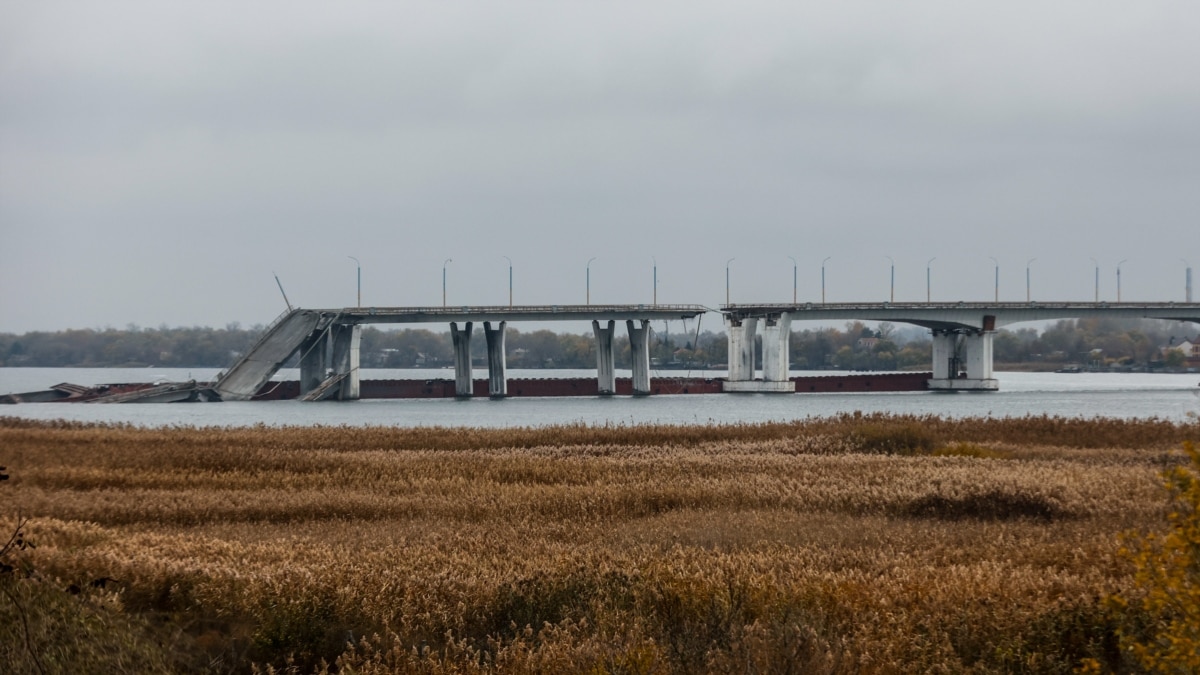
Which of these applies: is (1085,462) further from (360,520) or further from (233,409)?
(233,409)

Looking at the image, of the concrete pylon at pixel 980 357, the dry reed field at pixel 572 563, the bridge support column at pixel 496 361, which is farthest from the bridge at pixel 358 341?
the dry reed field at pixel 572 563

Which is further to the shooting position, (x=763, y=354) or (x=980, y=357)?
(x=980, y=357)

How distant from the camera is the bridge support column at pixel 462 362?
9875 centimetres

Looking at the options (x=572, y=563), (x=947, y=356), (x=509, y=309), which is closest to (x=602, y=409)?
(x=509, y=309)

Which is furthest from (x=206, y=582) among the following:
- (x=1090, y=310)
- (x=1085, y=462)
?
(x=1090, y=310)

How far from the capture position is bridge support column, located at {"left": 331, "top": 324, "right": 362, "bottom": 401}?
9631 cm

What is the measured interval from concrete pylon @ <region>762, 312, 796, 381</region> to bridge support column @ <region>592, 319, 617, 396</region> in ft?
42.2

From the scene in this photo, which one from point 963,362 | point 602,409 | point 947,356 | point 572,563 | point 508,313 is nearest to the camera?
point 572,563

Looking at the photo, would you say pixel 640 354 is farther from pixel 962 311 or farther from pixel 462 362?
pixel 962 311

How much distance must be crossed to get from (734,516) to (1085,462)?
1372 centimetres

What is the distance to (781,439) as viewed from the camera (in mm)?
35219

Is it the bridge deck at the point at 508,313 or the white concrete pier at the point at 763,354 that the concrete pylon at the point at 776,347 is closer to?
the white concrete pier at the point at 763,354

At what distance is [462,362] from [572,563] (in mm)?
88599

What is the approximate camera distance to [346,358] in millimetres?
97188
